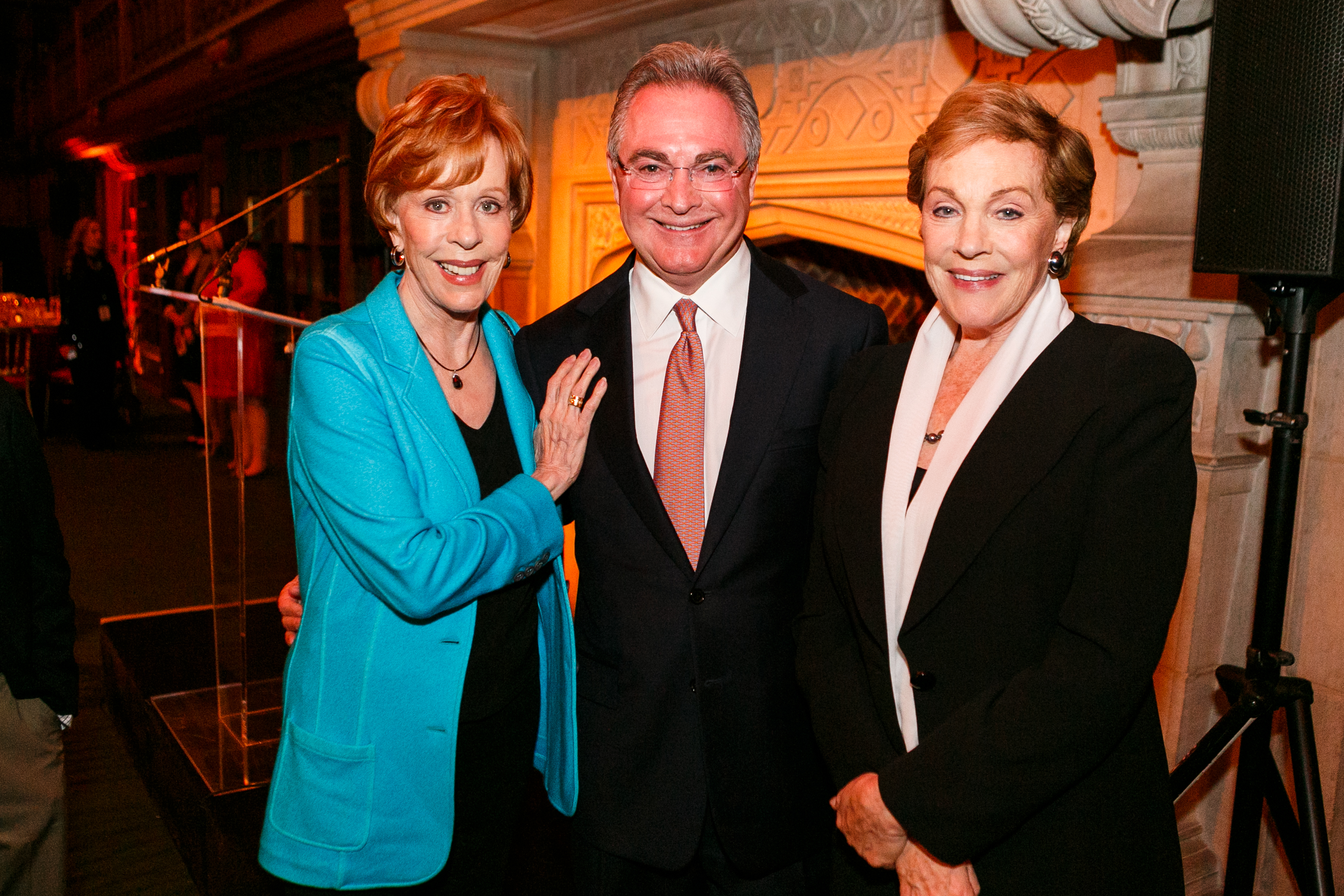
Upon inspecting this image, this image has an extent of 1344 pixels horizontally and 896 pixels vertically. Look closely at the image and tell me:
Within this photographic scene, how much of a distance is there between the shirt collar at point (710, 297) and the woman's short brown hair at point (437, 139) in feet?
1.02

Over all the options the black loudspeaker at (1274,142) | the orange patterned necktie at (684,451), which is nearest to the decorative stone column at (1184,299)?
the black loudspeaker at (1274,142)

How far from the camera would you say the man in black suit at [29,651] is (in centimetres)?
214

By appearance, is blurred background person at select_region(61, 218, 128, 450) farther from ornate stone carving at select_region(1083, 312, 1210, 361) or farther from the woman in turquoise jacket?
ornate stone carving at select_region(1083, 312, 1210, 361)

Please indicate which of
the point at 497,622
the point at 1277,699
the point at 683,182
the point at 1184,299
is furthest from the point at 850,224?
the point at 497,622

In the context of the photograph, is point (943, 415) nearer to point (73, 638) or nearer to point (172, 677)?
point (73, 638)

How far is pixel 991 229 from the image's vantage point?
1.36 metres

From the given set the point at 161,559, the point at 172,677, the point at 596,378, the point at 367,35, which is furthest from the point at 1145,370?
the point at 161,559

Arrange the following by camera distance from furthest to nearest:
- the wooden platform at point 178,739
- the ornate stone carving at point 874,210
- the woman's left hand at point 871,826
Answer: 1. the ornate stone carving at point 874,210
2. the wooden platform at point 178,739
3. the woman's left hand at point 871,826

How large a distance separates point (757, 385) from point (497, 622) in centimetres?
57

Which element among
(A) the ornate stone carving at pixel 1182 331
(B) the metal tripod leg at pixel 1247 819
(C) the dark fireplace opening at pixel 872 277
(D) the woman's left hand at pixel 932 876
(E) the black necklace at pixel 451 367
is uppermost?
(C) the dark fireplace opening at pixel 872 277

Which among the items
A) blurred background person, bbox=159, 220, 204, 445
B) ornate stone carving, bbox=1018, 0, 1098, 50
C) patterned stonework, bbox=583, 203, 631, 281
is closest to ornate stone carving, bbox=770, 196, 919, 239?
ornate stone carving, bbox=1018, 0, 1098, 50

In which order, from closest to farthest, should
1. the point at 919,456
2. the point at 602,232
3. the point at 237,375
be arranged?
the point at 919,456, the point at 237,375, the point at 602,232

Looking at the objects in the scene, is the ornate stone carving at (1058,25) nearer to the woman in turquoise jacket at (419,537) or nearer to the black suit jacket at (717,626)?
the black suit jacket at (717,626)

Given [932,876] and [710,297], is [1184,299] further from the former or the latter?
[932,876]
